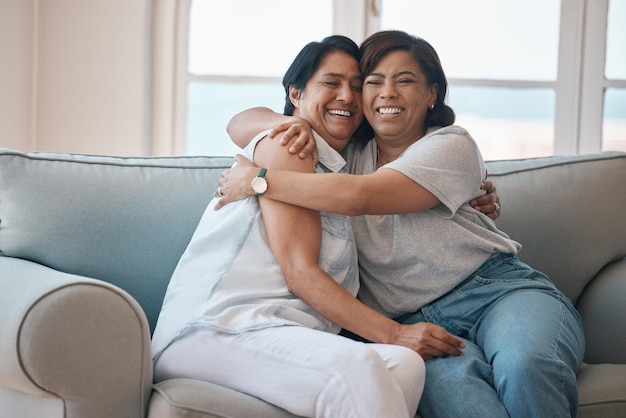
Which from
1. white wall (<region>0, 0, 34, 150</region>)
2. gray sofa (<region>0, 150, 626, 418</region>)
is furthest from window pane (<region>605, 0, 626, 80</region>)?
white wall (<region>0, 0, 34, 150</region>)

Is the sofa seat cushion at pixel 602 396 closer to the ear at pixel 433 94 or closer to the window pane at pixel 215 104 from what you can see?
the ear at pixel 433 94

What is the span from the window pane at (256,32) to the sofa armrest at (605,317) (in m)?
1.64

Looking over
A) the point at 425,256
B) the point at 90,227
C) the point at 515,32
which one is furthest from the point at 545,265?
the point at 515,32

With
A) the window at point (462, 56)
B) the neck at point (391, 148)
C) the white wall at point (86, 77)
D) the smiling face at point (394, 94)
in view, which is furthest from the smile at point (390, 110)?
the white wall at point (86, 77)

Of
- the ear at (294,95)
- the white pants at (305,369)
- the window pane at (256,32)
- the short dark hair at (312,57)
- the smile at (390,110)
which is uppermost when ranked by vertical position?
the window pane at (256,32)

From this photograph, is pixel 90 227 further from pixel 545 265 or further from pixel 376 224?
pixel 545 265

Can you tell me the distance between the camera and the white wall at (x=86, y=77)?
3148 mm

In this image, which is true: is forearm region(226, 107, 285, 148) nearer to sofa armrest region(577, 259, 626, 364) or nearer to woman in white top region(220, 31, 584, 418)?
woman in white top region(220, 31, 584, 418)

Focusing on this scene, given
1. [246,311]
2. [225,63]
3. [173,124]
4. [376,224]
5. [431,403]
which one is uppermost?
[225,63]

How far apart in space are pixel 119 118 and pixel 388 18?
1.15 m

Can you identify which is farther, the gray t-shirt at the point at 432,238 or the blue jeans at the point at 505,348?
the gray t-shirt at the point at 432,238

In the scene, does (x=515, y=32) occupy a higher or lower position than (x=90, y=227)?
higher

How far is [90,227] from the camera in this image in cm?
204

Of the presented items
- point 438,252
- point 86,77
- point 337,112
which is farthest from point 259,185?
point 86,77
